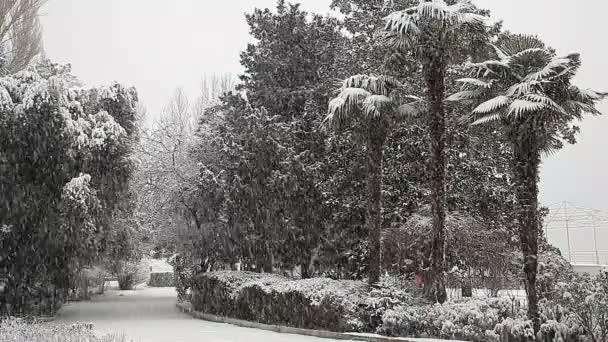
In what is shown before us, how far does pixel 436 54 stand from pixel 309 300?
6.89 metres

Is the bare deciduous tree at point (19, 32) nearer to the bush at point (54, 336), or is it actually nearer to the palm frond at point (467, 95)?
the bush at point (54, 336)

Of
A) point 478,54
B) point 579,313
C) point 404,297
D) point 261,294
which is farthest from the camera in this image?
point 261,294

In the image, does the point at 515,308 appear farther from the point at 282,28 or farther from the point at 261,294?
the point at 282,28

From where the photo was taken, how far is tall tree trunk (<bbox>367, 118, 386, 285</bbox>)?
51.4 ft

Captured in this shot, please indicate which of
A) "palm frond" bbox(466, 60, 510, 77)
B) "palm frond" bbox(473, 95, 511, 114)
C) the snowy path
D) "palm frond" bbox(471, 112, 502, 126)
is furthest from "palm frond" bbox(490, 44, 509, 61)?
the snowy path

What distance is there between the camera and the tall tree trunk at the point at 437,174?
1378cm

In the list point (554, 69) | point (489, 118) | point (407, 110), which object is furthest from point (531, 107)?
point (407, 110)

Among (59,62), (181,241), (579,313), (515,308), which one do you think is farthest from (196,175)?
(579,313)

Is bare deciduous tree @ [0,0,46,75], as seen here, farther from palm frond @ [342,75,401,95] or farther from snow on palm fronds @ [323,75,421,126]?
palm frond @ [342,75,401,95]

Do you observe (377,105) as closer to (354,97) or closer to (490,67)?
(354,97)

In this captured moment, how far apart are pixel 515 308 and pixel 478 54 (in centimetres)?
640

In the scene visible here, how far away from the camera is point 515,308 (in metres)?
11.8

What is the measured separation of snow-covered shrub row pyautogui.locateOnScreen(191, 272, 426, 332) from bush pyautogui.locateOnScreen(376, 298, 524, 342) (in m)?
0.62

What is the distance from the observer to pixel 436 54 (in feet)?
47.3
